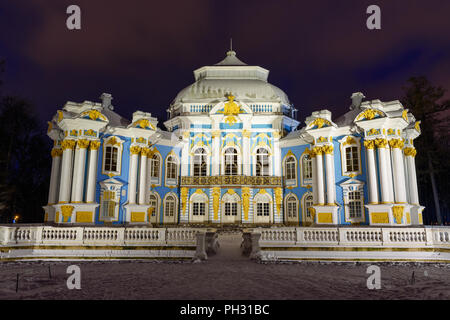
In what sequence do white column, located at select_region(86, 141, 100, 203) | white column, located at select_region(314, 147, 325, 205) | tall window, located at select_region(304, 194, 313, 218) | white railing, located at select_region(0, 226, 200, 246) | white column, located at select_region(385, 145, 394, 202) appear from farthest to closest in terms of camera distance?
1. tall window, located at select_region(304, 194, 313, 218)
2. white column, located at select_region(314, 147, 325, 205)
3. white column, located at select_region(86, 141, 100, 203)
4. white column, located at select_region(385, 145, 394, 202)
5. white railing, located at select_region(0, 226, 200, 246)

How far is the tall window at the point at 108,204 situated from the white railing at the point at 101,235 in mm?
7579

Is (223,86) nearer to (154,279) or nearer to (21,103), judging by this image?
(21,103)

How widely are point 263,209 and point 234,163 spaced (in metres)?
4.05

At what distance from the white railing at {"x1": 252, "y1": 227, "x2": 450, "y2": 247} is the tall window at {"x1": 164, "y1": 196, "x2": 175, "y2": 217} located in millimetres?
13008

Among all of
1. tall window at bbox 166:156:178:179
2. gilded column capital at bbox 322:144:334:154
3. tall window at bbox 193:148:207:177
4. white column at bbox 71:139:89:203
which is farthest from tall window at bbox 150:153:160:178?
gilded column capital at bbox 322:144:334:154

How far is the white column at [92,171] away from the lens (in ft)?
63.9

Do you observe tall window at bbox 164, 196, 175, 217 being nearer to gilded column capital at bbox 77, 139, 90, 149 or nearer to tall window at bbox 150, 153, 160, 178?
tall window at bbox 150, 153, 160, 178

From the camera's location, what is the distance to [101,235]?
42.9 feet

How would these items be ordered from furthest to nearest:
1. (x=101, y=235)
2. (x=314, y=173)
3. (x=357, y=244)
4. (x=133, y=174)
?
(x=314, y=173)
(x=133, y=174)
(x=101, y=235)
(x=357, y=244)

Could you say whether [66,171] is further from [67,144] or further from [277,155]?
[277,155]

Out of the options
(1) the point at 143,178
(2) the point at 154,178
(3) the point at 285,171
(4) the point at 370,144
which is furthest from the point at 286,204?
(1) the point at 143,178

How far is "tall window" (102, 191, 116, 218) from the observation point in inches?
810
